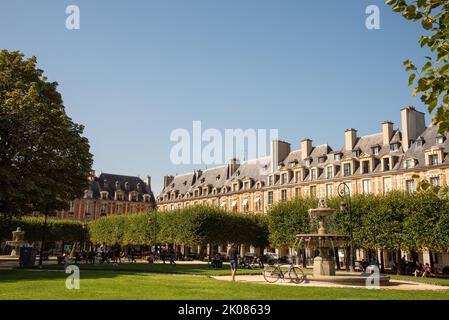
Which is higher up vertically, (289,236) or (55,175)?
(55,175)

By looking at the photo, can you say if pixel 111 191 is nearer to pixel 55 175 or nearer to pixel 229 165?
pixel 229 165

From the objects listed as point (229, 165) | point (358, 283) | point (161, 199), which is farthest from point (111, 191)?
point (358, 283)

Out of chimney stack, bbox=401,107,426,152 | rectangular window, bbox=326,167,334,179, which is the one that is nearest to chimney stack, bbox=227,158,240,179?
rectangular window, bbox=326,167,334,179

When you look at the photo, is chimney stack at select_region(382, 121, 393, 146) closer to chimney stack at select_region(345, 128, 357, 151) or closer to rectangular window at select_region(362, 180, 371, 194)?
chimney stack at select_region(345, 128, 357, 151)

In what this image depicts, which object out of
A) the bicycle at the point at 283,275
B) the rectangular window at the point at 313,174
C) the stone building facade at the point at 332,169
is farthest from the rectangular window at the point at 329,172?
the bicycle at the point at 283,275

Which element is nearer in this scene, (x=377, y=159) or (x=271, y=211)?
(x=271, y=211)

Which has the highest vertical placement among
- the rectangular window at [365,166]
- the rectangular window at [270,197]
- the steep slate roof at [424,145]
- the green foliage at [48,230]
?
the steep slate roof at [424,145]

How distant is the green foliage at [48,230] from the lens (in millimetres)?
63562

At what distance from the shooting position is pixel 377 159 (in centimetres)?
5281

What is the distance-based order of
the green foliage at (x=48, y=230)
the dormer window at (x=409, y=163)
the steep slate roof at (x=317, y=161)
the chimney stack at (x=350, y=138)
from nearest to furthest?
the dormer window at (x=409, y=163) < the steep slate roof at (x=317, y=161) < the chimney stack at (x=350, y=138) < the green foliage at (x=48, y=230)

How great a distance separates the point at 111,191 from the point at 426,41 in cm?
8591

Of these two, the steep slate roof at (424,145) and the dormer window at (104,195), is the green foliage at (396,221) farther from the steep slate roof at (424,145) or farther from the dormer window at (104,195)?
the dormer window at (104,195)

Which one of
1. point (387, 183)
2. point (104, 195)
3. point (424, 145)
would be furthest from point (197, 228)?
point (104, 195)

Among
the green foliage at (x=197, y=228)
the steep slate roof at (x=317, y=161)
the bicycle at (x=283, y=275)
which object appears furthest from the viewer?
the green foliage at (x=197, y=228)
